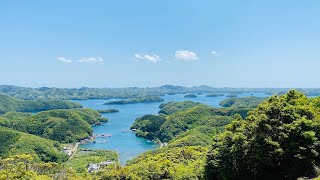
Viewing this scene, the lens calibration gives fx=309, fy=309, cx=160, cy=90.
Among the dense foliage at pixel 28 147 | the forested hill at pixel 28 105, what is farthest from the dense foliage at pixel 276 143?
the forested hill at pixel 28 105

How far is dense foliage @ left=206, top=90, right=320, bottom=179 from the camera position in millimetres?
18406

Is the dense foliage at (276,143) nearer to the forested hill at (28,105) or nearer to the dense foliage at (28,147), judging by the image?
the dense foliage at (28,147)

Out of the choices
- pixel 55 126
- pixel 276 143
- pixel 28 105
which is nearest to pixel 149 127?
pixel 55 126

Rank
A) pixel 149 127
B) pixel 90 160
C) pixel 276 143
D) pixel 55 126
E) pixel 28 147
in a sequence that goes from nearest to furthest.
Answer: pixel 276 143 < pixel 90 160 < pixel 28 147 < pixel 55 126 < pixel 149 127

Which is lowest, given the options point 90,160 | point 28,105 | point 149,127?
point 90,160

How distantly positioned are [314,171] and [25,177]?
20.1m

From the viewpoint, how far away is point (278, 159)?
1970cm

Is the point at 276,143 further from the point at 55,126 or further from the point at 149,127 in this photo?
the point at 55,126

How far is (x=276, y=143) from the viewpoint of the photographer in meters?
18.8

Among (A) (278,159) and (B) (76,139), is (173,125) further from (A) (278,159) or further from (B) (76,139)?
(A) (278,159)

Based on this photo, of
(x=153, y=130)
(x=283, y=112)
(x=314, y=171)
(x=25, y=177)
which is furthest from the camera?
(x=153, y=130)

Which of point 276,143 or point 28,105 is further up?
point 276,143

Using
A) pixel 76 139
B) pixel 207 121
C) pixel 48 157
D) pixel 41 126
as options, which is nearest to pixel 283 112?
pixel 48 157

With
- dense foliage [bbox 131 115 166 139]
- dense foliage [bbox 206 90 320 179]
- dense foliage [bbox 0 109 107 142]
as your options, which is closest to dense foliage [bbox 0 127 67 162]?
dense foliage [bbox 0 109 107 142]
